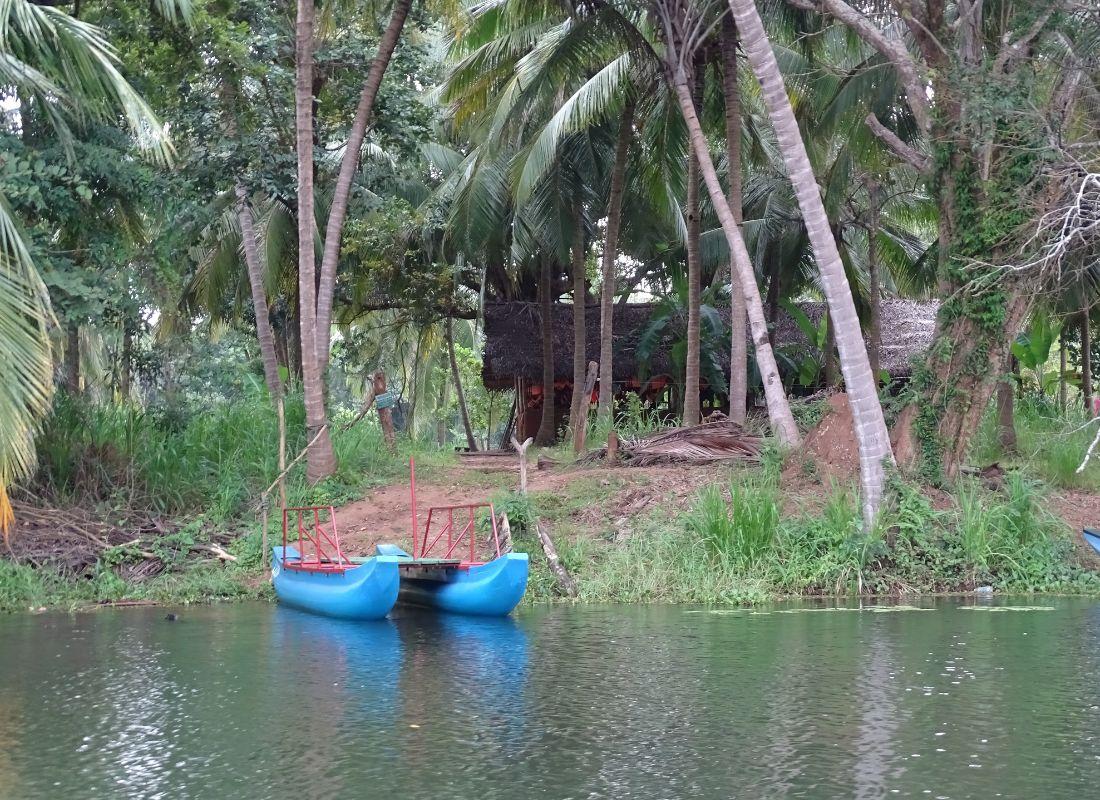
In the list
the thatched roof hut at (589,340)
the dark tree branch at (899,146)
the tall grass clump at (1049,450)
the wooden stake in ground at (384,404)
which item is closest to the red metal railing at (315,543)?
the wooden stake in ground at (384,404)

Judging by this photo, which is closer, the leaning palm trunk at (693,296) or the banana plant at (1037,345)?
the leaning palm trunk at (693,296)

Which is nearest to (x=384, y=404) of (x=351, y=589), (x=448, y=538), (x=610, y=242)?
(x=448, y=538)

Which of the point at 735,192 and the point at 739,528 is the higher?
the point at 735,192

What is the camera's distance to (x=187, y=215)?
18.1 m

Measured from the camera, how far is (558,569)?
14242 mm

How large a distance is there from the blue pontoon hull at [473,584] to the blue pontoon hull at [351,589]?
0.38m

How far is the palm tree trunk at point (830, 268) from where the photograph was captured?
14.0 meters

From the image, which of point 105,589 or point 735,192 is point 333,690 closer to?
point 105,589

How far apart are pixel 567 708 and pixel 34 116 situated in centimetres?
1168

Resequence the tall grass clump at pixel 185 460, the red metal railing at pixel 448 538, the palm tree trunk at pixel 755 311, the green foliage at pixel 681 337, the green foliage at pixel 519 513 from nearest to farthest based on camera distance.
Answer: the red metal railing at pixel 448 538 < the green foliage at pixel 519 513 < the palm tree trunk at pixel 755 311 < the tall grass clump at pixel 185 460 < the green foliage at pixel 681 337

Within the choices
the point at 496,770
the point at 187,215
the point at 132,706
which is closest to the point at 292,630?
the point at 132,706

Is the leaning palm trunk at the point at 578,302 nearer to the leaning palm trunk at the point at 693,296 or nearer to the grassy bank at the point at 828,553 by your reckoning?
the leaning palm trunk at the point at 693,296

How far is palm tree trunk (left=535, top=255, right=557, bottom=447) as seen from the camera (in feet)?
84.2

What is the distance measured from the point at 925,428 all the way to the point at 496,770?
10158 mm
